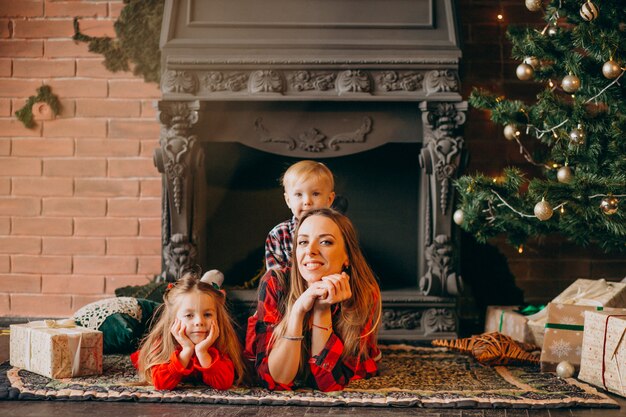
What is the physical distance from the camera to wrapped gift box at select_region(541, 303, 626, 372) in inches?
95.3

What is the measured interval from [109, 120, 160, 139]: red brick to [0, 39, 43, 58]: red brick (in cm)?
46

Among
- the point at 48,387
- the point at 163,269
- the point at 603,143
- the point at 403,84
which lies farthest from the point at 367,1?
the point at 48,387

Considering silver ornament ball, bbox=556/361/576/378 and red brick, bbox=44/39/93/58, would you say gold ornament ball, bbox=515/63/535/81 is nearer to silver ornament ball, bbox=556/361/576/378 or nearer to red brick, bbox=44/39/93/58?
silver ornament ball, bbox=556/361/576/378

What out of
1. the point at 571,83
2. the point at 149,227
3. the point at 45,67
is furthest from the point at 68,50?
the point at 571,83

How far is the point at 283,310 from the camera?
213cm

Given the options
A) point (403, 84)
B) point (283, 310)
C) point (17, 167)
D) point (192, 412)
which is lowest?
point (192, 412)

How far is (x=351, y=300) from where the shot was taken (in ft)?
6.97

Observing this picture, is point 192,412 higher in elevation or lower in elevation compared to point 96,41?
lower

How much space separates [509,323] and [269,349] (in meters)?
1.22

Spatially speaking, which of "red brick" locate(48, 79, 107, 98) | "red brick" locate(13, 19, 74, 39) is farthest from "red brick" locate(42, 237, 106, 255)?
"red brick" locate(13, 19, 74, 39)

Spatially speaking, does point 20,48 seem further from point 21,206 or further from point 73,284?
point 73,284

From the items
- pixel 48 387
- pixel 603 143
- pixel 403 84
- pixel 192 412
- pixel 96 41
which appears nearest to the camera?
pixel 192 412

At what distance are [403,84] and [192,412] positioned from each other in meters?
1.55

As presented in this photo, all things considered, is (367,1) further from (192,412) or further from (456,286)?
(192,412)
